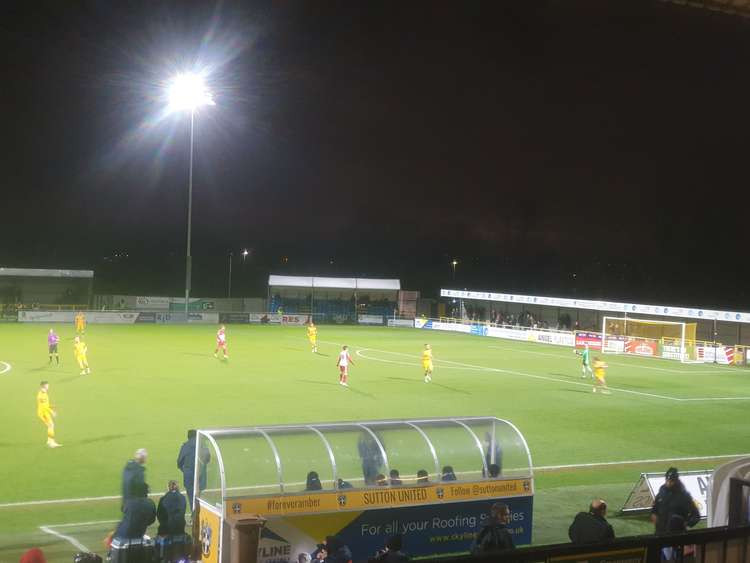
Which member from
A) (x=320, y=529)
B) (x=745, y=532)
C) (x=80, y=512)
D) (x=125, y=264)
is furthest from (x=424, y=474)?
(x=125, y=264)

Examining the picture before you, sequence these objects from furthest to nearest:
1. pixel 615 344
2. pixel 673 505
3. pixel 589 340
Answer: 1. pixel 589 340
2. pixel 615 344
3. pixel 673 505

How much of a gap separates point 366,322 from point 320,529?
73.9 m

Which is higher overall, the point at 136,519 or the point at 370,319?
the point at 370,319

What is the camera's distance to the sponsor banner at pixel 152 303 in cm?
8006

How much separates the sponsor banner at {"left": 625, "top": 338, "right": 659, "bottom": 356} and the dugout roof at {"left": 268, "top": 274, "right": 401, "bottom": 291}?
117 feet

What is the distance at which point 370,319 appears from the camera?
85.6 m

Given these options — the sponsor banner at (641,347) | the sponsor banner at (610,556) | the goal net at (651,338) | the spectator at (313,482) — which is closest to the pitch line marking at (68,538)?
the spectator at (313,482)

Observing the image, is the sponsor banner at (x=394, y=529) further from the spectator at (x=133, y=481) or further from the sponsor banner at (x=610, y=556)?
the sponsor banner at (x=610, y=556)

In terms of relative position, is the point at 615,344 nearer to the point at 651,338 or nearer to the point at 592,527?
the point at 651,338

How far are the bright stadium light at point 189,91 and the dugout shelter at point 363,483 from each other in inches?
924

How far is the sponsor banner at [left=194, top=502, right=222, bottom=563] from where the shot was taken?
10711 mm

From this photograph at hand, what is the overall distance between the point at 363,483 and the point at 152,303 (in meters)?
72.5

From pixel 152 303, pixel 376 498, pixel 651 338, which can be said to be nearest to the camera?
pixel 376 498

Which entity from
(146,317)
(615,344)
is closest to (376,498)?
(615,344)
